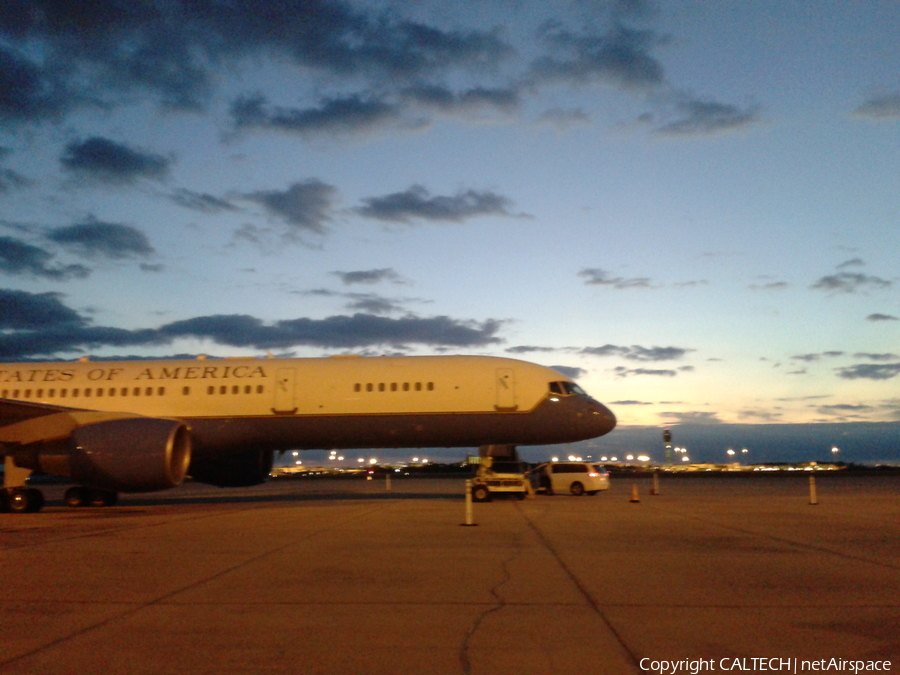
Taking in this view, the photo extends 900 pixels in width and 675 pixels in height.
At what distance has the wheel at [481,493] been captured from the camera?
863 inches

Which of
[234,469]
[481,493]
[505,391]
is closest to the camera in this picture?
[505,391]

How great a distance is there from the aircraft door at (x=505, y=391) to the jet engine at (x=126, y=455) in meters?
8.54

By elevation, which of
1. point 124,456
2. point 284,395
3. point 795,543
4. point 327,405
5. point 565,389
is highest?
point 565,389

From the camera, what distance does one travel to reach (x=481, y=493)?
21.9 m

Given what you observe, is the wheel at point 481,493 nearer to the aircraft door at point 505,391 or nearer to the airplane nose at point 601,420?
the aircraft door at point 505,391

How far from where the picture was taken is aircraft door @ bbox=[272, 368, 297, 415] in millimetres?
21281

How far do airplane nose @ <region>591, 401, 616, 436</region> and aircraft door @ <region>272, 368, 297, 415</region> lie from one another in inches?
334

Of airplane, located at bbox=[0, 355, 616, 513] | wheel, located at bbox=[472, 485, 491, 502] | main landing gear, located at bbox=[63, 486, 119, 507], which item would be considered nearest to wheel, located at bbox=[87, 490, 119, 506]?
main landing gear, located at bbox=[63, 486, 119, 507]

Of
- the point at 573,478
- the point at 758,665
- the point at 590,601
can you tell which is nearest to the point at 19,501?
the point at 590,601

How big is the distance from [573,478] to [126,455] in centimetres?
1628

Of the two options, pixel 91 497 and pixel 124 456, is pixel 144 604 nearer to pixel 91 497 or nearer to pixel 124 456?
pixel 124 456

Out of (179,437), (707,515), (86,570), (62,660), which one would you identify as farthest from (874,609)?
(179,437)

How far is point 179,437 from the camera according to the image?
19.6 m

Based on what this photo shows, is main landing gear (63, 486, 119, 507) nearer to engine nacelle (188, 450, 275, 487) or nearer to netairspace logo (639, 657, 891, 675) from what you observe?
engine nacelle (188, 450, 275, 487)
